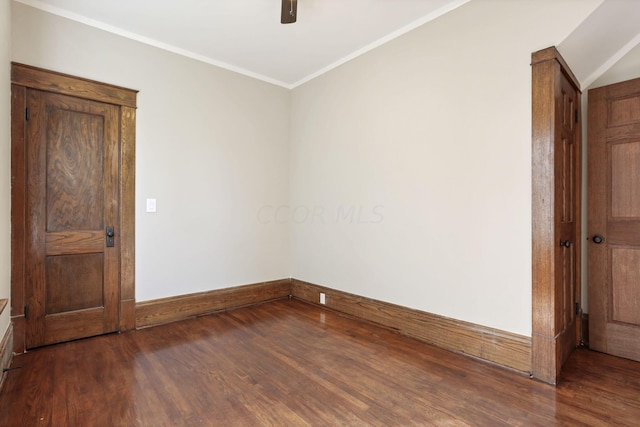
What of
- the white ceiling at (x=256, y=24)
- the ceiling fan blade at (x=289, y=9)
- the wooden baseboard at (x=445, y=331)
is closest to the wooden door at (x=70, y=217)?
the white ceiling at (x=256, y=24)

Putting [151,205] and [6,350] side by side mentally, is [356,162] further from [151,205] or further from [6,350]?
[6,350]

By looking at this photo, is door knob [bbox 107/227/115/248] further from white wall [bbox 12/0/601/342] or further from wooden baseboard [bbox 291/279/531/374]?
wooden baseboard [bbox 291/279/531/374]

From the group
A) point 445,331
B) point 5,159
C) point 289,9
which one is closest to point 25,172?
point 5,159

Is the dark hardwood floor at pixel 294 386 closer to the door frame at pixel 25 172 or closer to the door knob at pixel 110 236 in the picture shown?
the door frame at pixel 25 172

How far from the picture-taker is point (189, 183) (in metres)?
3.62

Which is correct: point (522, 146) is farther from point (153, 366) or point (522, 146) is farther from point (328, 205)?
point (153, 366)

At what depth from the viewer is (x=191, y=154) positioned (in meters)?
3.62

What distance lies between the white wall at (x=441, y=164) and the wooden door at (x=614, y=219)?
3.00 feet

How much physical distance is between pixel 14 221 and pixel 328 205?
294 cm

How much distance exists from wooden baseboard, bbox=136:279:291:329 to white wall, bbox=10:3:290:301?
0.29 ft

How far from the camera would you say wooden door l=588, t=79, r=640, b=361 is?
2.52 metres

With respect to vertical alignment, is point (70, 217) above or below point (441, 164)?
below

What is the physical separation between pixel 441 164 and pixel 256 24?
2170mm

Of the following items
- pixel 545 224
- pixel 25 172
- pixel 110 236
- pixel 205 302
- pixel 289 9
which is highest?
pixel 289 9
